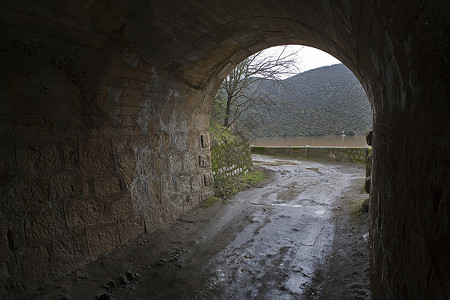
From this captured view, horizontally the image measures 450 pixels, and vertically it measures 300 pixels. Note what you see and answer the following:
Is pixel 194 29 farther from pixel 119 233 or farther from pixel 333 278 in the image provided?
pixel 333 278

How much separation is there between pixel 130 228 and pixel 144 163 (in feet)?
2.84

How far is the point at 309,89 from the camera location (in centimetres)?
4344

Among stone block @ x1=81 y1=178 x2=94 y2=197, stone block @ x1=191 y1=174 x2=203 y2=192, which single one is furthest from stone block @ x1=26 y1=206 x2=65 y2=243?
stone block @ x1=191 y1=174 x2=203 y2=192

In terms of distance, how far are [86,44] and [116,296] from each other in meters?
2.32

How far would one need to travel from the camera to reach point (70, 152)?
287 cm

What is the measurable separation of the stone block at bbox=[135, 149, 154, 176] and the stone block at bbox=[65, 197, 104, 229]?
721 millimetres

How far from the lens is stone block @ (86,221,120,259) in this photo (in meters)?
3.04

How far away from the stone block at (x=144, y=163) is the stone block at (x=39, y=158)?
1070 mm

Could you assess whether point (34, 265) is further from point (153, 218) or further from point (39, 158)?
point (153, 218)

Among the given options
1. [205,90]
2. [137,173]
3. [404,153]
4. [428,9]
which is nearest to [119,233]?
[137,173]

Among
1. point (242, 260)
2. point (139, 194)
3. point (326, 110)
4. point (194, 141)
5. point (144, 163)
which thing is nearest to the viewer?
point (242, 260)

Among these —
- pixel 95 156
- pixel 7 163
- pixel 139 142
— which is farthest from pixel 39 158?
pixel 139 142

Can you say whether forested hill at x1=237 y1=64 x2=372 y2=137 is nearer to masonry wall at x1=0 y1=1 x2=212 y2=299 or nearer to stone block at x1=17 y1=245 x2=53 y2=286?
masonry wall at x1=0 y1=1 x2=212 y2=299

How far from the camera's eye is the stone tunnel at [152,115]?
765 millimetres
